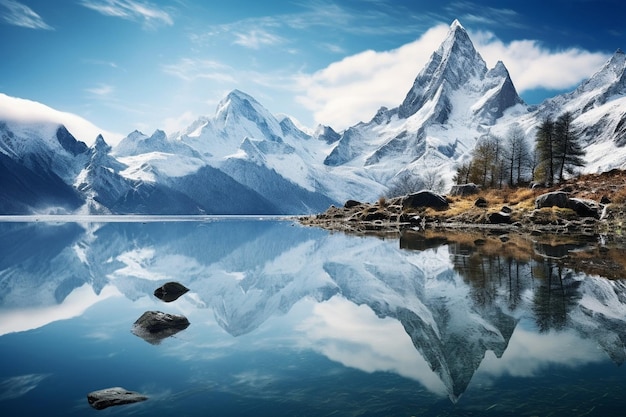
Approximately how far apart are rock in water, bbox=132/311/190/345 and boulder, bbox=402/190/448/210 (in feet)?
253

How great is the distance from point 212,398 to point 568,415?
24.4 ft

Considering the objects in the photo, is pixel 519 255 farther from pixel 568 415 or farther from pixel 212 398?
pixel 212 398

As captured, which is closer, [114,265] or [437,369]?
Answer: [437,369]

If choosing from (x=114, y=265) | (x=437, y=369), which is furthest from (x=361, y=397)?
(x=114, y=265)

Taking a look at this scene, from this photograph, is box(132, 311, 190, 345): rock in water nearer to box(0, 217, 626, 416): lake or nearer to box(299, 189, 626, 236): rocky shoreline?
box(0, 217, 626, 416): lake

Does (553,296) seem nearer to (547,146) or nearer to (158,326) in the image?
(158,326)

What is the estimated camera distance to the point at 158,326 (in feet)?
50.7

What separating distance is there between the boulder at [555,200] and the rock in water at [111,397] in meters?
65.3

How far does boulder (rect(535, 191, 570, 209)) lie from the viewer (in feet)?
202

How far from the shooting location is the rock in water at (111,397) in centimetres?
940

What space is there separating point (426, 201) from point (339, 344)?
78.6 metres

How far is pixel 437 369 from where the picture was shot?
1124 centimetres

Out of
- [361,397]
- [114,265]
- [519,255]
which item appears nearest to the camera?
[361,397]

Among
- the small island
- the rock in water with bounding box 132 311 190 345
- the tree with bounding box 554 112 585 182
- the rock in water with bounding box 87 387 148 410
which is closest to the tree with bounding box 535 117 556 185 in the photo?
the tree with bounding box 554 112 585 182
